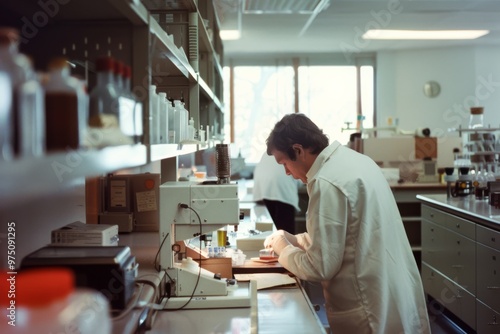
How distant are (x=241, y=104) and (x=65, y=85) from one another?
319 inches

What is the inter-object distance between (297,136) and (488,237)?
1.87m

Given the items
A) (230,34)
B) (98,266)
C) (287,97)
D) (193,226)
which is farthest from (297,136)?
(287,97)

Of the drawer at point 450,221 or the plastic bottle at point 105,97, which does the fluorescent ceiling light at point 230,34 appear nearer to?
the drawer at point 450,221

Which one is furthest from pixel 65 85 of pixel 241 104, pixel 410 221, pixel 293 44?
pixel 241 104

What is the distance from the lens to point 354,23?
6.52m

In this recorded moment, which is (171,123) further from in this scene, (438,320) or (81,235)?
(438,320)

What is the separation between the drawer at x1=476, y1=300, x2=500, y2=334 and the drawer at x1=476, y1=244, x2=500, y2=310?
36mm

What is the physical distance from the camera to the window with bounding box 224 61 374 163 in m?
8.93

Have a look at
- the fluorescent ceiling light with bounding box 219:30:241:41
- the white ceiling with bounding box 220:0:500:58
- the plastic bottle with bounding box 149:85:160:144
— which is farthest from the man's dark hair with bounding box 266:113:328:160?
the fluorescent ceiling light with bounding box 219:30:241:41

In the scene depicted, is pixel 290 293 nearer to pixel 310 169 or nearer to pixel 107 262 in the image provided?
pixel 310 169

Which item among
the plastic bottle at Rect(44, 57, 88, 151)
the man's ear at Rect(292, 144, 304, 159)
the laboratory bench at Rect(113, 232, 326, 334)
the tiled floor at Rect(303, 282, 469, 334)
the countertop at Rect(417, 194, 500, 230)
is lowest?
the tiled floor at Rect(303, 282, 469, 334)

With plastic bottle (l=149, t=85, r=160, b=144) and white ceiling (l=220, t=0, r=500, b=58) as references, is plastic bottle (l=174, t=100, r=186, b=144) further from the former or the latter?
white ceiling (l=220, t=0, r=500, b=58)

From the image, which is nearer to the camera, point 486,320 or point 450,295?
point 486,320

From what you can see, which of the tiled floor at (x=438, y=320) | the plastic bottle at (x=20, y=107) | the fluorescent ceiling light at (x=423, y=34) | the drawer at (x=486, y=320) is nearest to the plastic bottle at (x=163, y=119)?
the plastic bottle at (x=20, y=107)
